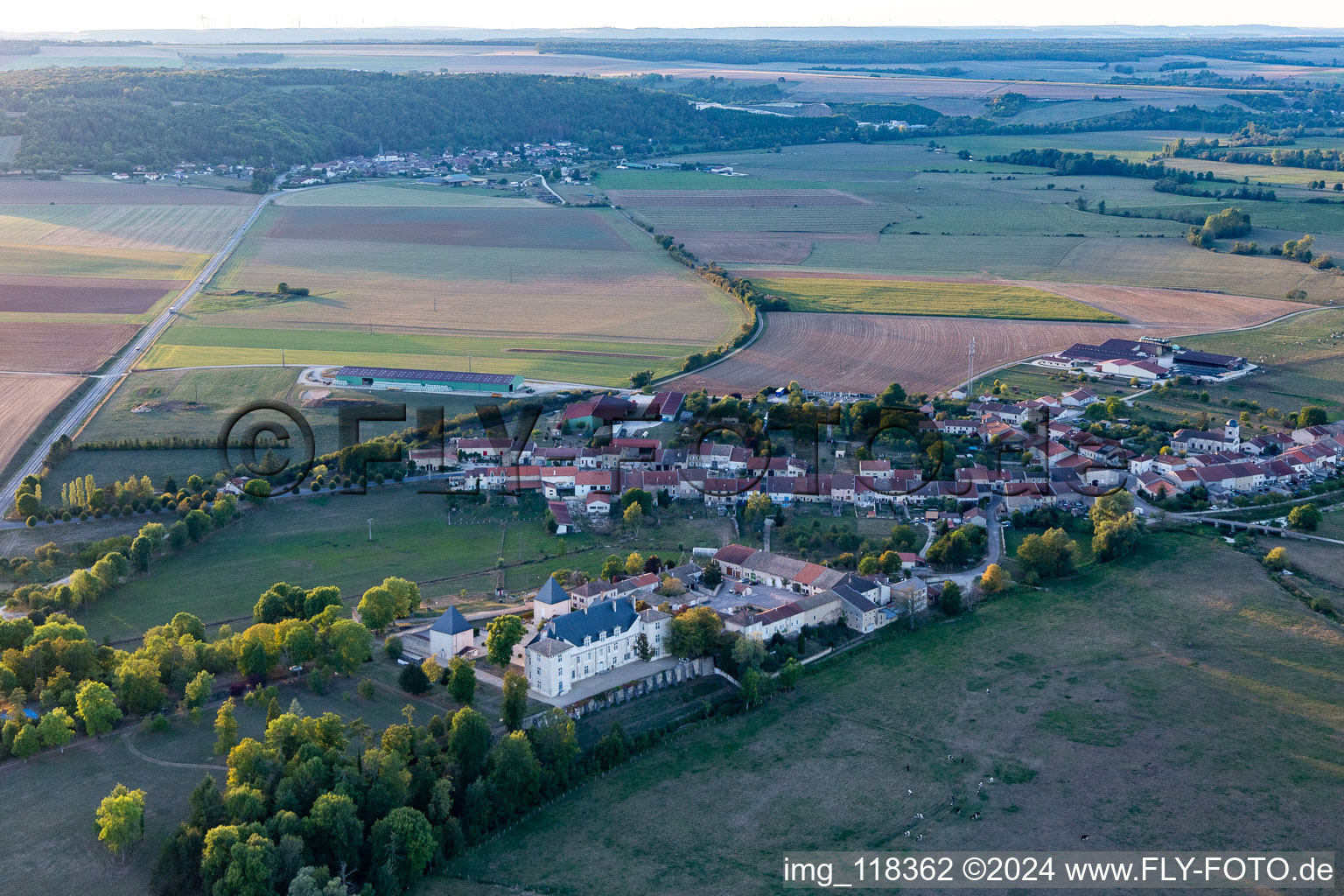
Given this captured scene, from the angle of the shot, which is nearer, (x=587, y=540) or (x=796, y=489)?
(x=587, y=540)

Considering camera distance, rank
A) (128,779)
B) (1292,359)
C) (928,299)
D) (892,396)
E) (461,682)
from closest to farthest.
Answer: (128,779) < (461,682) < (892,396) < (1292,359) < (928,299)

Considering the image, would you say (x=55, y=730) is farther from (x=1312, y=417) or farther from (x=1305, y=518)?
(x=1312, y=417)

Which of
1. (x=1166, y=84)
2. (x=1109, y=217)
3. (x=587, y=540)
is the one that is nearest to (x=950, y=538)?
(x=587, y=540)

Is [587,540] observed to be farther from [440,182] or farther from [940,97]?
[940,97]

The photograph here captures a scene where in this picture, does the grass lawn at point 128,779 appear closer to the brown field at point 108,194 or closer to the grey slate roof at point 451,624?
the grey slate roof at point 451,624

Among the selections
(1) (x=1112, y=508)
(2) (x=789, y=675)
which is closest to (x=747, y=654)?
(2) (x=789, y=675)
